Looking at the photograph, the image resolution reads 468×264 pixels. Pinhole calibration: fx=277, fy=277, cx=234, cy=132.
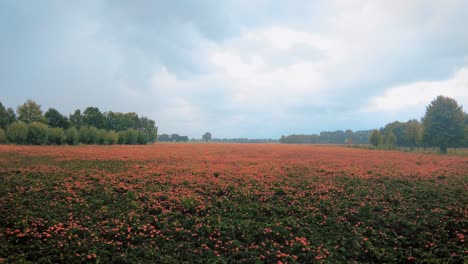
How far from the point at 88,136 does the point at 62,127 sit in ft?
40.4

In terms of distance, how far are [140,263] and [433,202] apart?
1352 cm

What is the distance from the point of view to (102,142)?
74.8 metres

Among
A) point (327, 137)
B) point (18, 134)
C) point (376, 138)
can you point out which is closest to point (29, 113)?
point (18, 134)

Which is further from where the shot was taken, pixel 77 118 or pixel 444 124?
pixel 77 118

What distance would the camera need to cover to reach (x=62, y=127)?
76875mm

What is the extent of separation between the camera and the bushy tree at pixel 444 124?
57.8 metres

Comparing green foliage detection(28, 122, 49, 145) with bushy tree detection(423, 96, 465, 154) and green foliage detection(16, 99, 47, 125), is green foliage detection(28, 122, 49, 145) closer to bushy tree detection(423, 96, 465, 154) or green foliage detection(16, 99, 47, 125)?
green foliage detection(16, 99, 47, 125)

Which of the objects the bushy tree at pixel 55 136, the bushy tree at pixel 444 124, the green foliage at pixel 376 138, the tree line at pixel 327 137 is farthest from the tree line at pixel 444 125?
the tree line at pixel 327 137

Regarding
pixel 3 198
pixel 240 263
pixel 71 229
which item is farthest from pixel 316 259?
pixel 3 198

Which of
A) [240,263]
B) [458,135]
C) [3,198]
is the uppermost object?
[458,135]

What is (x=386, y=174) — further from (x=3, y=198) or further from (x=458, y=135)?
(x=458, y=135)

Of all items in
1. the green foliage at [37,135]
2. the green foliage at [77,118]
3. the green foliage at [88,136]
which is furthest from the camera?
the green foliage at [77,118]

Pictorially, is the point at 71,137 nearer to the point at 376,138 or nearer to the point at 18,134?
the point at 18,134

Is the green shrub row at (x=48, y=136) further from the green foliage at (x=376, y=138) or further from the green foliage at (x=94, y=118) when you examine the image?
the green foliage at (x=376, y=138)
